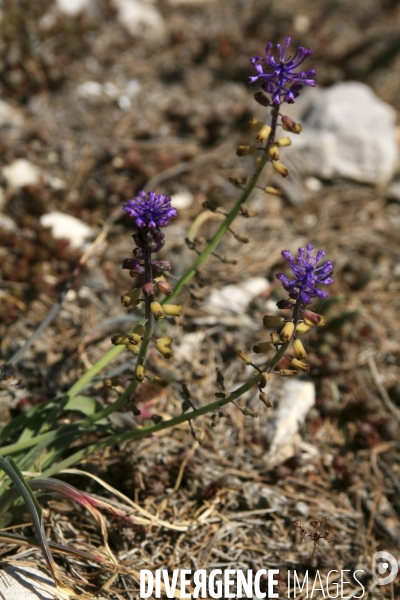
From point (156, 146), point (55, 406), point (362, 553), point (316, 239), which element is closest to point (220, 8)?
point (156, 146)

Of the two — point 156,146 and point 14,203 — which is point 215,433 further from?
point 156,146

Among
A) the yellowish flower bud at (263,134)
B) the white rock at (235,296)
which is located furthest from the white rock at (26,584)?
the yellowish flower bud at (263,134)

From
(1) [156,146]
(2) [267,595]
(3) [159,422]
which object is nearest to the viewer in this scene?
(3) [159,422]

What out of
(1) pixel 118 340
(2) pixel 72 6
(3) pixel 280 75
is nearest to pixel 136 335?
(1) pixel 118 340

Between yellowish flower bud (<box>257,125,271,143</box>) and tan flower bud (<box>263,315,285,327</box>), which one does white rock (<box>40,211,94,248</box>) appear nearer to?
yellowish flower bud (<box>257,125,271,143</box>)

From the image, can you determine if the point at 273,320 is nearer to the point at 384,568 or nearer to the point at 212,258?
the point at 384,568

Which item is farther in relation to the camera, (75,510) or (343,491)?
(343,491)

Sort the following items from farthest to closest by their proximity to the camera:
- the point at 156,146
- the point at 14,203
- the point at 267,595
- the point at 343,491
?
the point at 156,146
the point at 14,203
the point at 343,491
the point at 267,595

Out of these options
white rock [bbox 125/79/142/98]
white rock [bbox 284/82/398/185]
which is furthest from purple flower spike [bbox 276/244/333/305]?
white rock [bbox 125/79/142/98]
